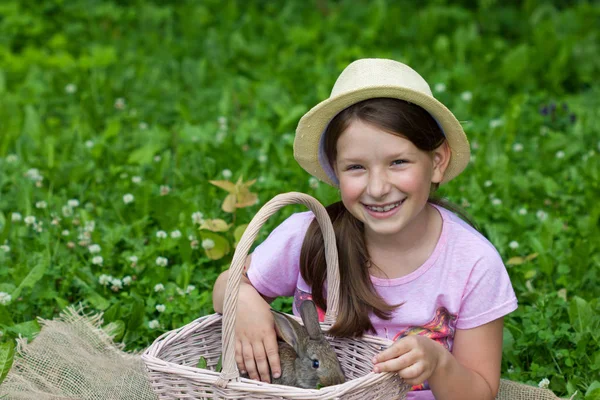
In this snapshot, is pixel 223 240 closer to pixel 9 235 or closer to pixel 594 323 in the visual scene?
pixel 9 235

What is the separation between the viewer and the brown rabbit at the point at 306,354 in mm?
2703

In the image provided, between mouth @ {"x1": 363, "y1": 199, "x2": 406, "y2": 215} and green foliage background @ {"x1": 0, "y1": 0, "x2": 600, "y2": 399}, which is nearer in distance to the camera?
mouth @ {"x1": 363, "y1": 199, "x2": 406, "y2": 215}

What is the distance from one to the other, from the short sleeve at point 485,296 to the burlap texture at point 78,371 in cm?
38

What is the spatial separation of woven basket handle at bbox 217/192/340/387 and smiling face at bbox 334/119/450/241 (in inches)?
4.6

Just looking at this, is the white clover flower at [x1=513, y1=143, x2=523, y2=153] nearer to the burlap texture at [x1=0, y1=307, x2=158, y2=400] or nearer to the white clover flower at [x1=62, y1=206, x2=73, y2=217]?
the white clover flower at [x1=62, y1=206, x2=73, y2=217]

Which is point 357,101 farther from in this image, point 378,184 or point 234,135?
point 234,135

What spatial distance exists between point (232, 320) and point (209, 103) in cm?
337

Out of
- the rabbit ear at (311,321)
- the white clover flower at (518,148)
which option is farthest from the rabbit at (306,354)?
the white clover flower at (518,148)

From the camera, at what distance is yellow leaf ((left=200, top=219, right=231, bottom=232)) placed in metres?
3.78

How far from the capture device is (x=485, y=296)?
286 centimetres

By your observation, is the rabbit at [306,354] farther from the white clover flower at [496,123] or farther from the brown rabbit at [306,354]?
the white clover flower at [496,123]

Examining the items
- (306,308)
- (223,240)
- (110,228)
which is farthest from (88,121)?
(306,308)

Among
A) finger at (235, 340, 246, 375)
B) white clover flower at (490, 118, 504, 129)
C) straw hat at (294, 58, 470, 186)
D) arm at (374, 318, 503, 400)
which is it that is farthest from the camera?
white clover flower at (490, 118, 504, 129)

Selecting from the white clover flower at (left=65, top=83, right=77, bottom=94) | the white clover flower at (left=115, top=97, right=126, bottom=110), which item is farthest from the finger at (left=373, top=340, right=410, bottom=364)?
the white clover flower at (left=65, top=83, right=77, bottom=94)
